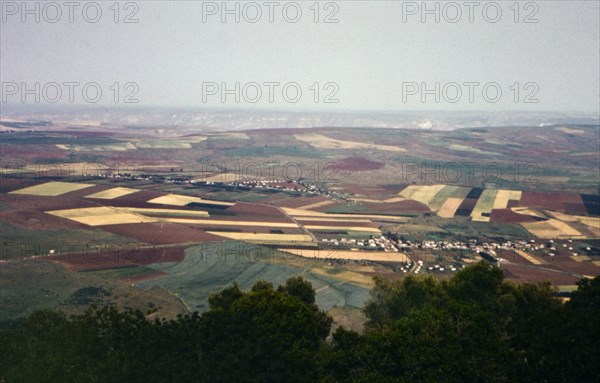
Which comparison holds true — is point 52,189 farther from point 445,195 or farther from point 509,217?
point 509,217

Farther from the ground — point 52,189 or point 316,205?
point 52,189

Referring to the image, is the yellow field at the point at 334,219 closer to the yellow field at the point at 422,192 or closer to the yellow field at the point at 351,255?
the yellow field at the point at 351,255

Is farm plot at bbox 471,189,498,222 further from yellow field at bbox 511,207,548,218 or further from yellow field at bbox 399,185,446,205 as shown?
yellow field at bbox 399,185,446,205

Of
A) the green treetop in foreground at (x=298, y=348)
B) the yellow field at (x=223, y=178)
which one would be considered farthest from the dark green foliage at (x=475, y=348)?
the yellow field at (x=223, y=178)

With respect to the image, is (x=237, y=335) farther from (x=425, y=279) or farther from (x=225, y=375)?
(x=425, y=279)

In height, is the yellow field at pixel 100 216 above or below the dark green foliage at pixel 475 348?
above

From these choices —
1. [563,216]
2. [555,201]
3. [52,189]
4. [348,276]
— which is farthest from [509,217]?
[52,189]
